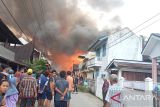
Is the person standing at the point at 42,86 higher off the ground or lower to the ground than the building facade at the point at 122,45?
lower

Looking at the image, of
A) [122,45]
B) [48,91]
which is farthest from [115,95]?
[122,45]

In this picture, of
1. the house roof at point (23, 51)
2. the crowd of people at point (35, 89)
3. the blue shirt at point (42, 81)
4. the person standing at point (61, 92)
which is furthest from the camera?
the house roof at point (23, 51)

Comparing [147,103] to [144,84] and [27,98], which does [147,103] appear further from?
[144,84]

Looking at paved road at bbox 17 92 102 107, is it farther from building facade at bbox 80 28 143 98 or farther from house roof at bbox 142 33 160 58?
building facade at bbox 80 28 143 98

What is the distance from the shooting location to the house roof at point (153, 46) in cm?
1927

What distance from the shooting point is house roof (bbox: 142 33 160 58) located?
759 inches

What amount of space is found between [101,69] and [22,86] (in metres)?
34.4

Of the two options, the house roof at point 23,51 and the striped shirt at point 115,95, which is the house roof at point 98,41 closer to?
the house roof at point 23,51

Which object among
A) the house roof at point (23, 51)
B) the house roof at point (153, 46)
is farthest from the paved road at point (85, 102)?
the house roof at point (23, 51)

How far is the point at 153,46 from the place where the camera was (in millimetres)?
20500

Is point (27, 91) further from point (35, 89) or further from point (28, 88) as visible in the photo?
point (35, 89)

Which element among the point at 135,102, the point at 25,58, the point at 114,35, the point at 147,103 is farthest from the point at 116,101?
the point at 114,35


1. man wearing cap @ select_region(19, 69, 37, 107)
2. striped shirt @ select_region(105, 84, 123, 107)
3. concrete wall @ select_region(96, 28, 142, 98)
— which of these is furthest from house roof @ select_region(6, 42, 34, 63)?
striped shirt @ select_region(105, 84, 123, 107)

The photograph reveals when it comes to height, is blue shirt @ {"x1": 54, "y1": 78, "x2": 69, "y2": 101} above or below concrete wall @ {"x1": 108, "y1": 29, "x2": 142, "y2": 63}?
below
